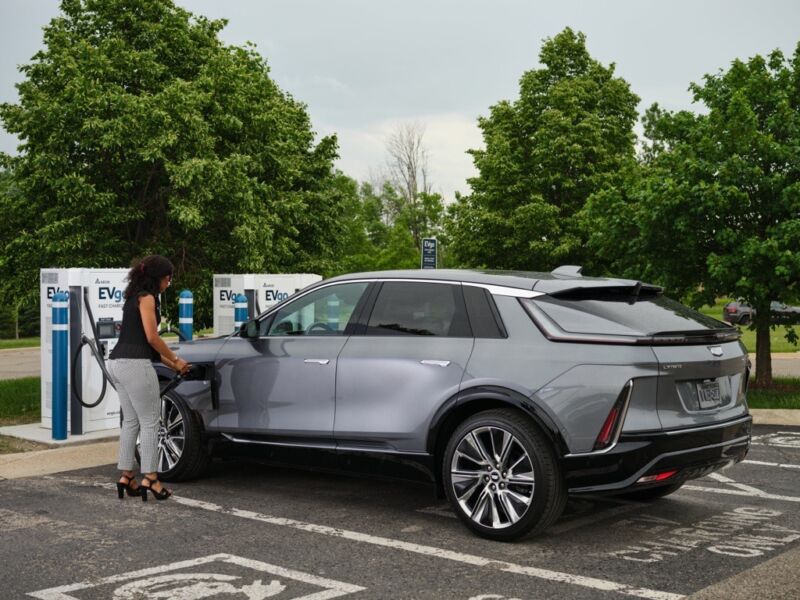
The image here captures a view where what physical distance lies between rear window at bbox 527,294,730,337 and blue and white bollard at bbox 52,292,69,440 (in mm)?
5787

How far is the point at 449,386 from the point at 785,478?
364cm

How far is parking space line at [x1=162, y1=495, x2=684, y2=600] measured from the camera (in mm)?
4918

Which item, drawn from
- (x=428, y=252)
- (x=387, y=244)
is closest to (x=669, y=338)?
(x=428, y=252)

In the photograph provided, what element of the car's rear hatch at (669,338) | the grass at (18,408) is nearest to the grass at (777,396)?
the car's rear hatch at (669,338)

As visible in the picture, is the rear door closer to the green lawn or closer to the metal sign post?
the green lawn

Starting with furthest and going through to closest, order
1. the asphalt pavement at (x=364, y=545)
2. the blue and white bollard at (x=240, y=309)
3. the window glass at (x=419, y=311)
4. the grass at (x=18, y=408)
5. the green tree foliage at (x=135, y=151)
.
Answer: the green tree foliage at (x=135, y=151) < the blue and white bollard at (x=240, y=309) < the grass at (x=18, y=408) < the window glass at (x=419, y=311) < the asphalt pavement at (x=364, y=545)

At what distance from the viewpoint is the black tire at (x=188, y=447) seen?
7574mm

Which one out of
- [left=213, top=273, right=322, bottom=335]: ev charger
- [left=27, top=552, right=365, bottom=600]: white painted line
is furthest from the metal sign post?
[left=27, top=552, right=365, bottom=600]: white painted line

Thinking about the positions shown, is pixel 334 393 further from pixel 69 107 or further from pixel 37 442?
pixel 69 107

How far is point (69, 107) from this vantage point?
1750cm

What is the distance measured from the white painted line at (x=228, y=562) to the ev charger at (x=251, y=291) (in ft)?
23.4

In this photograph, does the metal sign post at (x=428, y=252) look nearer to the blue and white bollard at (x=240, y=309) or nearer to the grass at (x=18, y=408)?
the blue and white bollard at (x=240, y=309)

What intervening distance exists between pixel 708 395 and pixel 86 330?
6.96m

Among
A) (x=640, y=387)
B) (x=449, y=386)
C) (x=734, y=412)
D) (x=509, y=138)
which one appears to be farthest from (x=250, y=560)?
(x=509, y=138)
